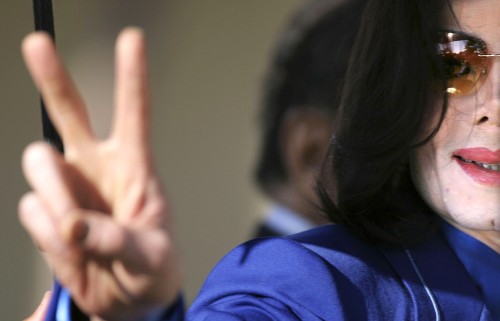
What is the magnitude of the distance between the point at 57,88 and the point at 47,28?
0.32m

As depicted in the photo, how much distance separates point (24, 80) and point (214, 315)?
1750 mm

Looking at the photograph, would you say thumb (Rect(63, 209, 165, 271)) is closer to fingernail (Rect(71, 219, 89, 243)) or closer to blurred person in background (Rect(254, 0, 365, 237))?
fingernail (Rect(71, 219, 89, 243))

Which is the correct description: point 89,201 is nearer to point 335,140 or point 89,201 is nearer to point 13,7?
point 335,140

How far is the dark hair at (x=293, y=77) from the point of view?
141 inches

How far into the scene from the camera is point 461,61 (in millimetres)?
1868

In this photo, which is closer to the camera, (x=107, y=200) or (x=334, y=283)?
(x=107, y=200)

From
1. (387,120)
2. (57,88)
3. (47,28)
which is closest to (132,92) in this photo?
(57,88)

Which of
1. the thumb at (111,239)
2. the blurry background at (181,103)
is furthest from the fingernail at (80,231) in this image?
the blurry background at (181,103)

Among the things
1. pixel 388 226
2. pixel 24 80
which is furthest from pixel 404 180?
pixel 24 80

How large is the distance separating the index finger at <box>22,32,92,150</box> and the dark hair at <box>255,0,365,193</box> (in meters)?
2.28

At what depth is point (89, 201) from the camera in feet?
4.27

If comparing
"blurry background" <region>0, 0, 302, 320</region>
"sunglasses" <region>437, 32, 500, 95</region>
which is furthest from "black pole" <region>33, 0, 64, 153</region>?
"blurry background" <region>0, 0, 302, 320</region>

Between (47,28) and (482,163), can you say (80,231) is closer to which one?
(47,28)

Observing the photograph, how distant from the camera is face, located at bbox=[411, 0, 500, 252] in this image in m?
1.86
